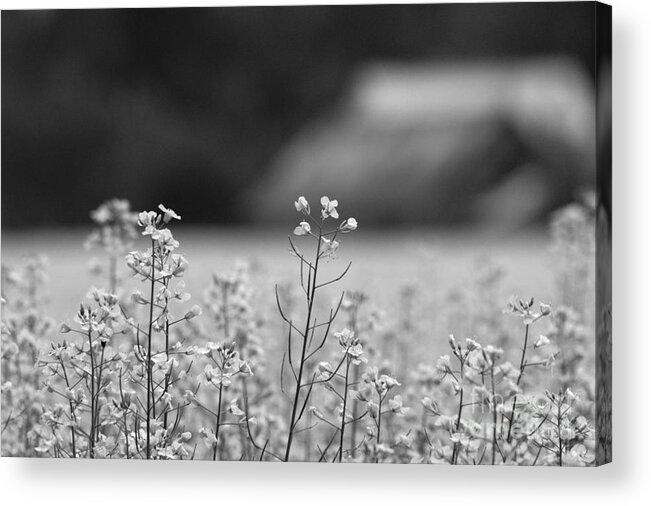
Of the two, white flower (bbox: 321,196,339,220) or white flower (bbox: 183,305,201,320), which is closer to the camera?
white flower (bbox: 183,305,201,320)

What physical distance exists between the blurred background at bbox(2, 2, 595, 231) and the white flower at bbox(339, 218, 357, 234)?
0.09m

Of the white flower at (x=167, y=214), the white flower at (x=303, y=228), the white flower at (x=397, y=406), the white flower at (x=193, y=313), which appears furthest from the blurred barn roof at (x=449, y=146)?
the white flower at (x=397, y=406)

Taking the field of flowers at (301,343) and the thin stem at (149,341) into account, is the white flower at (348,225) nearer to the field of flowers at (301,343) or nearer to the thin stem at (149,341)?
the field of flowers at (301,343)

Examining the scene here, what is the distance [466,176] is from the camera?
16.7 feet

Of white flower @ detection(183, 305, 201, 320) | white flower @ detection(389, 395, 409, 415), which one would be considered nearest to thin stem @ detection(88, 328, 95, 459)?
white flower @ detection(183, 305, 201, 320)

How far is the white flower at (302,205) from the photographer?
504 centimetres

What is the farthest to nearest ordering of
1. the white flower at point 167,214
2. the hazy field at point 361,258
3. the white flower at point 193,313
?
the hazy field at point 361,258, the white flower at point 167,214, the white flower at point 193,313

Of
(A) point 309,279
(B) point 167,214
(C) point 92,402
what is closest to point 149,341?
(C) point 92,402

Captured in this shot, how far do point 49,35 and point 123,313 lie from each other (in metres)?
1.05

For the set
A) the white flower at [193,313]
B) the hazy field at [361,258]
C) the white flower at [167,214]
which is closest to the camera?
the white flower at [193,313]

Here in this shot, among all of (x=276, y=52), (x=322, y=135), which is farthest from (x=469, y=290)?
(x=276, y=52)

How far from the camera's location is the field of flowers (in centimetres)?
500

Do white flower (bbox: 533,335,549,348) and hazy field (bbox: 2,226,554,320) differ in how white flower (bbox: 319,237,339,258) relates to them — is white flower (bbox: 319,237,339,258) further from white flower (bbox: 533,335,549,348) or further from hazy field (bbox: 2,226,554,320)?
white flower (bbox: 533,335,549,348)

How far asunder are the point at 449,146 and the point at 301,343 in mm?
903
